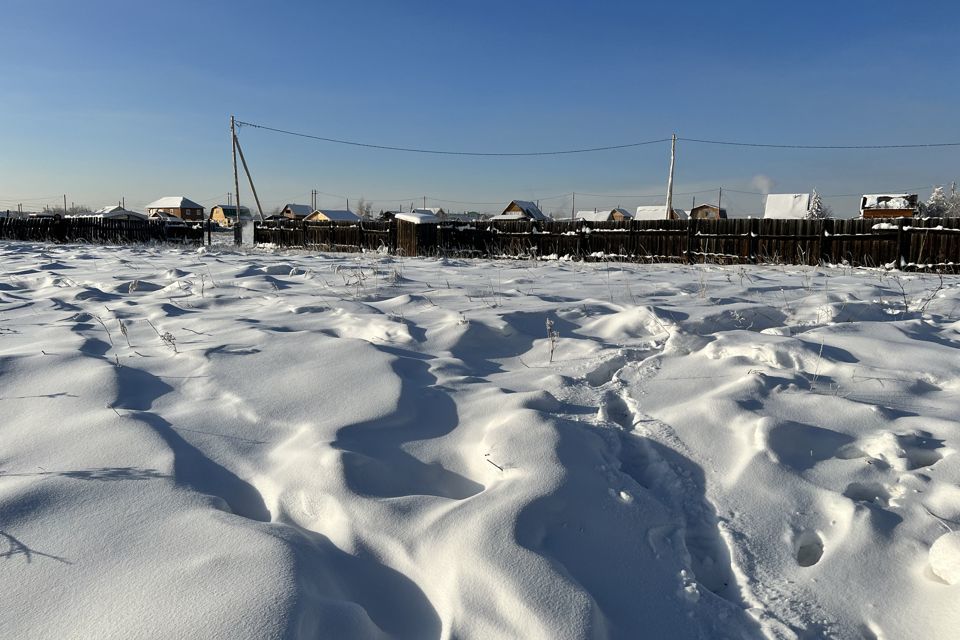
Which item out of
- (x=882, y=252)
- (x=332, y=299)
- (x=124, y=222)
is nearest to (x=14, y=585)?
(x=332, y=299)

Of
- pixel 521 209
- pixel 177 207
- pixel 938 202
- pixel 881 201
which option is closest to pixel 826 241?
pixel 881 201

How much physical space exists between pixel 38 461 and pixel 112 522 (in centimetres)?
61

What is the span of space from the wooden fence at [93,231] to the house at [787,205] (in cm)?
3246

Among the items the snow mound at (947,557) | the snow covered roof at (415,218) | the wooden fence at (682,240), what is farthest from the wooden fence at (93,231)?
the snow mound at (947,557)

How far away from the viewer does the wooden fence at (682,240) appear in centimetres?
1257

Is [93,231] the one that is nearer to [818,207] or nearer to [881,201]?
[881,201]

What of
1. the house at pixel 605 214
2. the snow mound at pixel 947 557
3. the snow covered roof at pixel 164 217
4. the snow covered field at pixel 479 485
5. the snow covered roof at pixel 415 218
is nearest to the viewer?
the snow covered field at pixel 479 485

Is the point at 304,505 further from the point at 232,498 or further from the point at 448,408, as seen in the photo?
the point at 448,408

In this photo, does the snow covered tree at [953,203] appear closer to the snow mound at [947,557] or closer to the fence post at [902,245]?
the fence post at [902,245]

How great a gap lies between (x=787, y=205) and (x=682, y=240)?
2578 cm

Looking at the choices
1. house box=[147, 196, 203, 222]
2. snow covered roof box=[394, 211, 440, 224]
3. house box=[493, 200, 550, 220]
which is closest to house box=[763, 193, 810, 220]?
house box=[493, 200, 550, 220]

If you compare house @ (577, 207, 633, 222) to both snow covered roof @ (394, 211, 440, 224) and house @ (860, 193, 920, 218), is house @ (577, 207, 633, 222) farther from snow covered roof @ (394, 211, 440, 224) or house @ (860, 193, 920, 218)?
snow covered roof @ (394, 211, 440, 224)

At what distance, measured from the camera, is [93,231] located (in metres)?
22.2

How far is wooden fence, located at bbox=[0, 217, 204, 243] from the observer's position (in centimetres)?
2198
